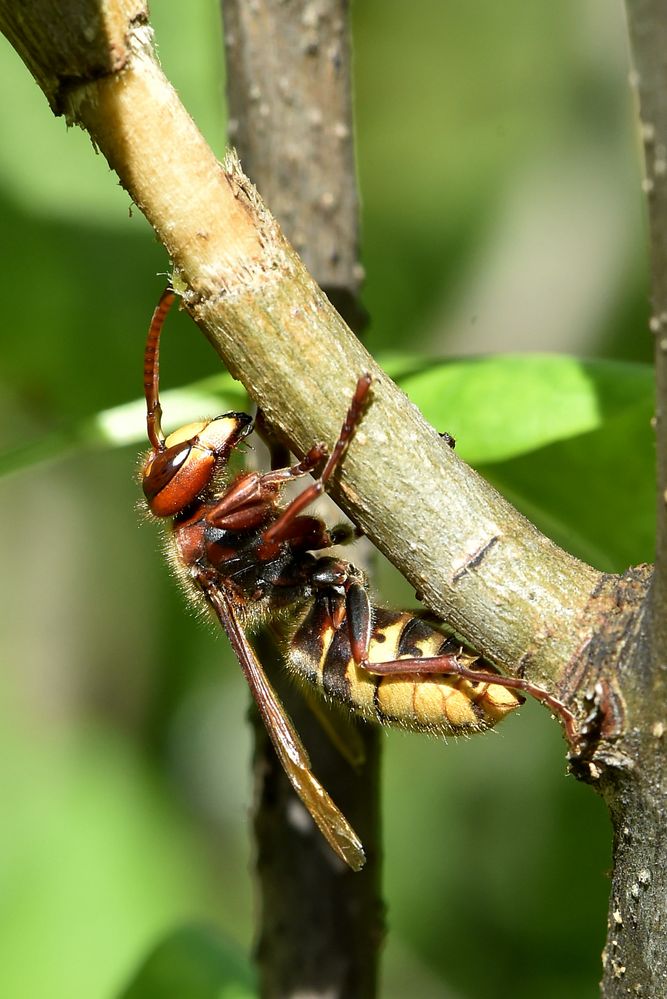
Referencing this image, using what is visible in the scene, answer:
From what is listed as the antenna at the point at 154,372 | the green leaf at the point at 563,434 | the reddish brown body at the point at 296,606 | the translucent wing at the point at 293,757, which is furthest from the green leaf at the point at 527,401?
the translucent wing at the point at 293,757

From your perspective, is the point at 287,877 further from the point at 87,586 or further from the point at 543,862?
the point at 87,586

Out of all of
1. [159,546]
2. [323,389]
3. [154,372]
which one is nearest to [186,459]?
[154,372]

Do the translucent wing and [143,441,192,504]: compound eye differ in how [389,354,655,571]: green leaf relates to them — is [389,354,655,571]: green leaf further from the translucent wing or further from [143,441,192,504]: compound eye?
the translucent wing

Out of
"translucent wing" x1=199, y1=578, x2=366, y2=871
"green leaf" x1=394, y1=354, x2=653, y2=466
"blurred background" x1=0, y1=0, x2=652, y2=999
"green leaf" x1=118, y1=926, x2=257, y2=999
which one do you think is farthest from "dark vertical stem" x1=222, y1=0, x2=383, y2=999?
"blurred background" x1=0, y1=0, x2=652, y2=999

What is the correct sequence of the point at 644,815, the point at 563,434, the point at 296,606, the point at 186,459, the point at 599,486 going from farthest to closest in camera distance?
the point at 296,606 < the point at 186,459 < the point at 599,486 < the point at 563,434 < the point at 644,815

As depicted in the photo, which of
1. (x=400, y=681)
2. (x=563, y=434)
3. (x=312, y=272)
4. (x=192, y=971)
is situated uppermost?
(x=312, y=272)

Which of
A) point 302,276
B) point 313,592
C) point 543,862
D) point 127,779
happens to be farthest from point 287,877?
point 127,779

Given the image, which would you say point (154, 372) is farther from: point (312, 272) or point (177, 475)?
point (312, 272)
